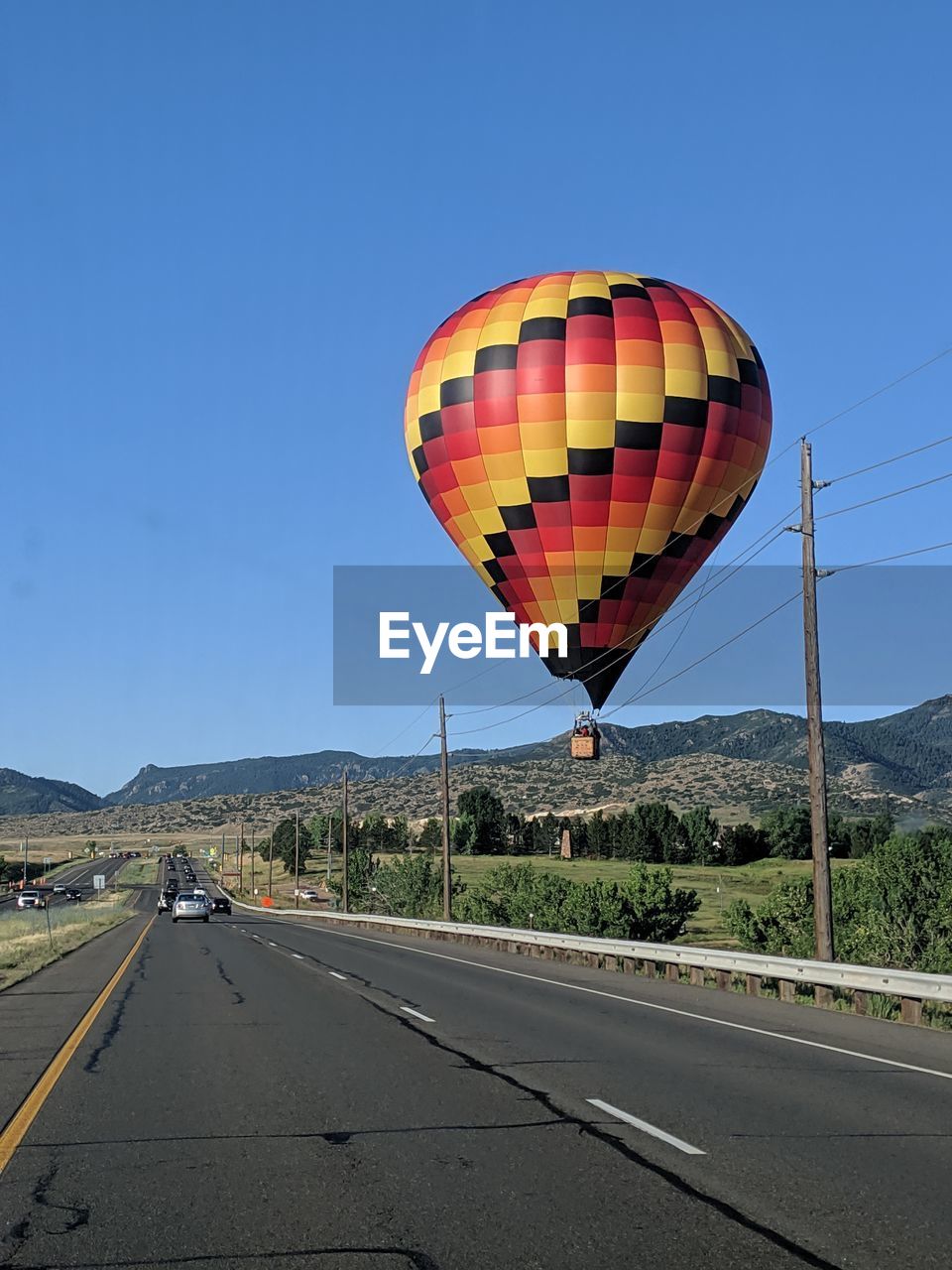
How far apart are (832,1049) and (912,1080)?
263 cm

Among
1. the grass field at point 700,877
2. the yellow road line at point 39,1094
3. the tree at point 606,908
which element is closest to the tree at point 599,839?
the grass field at point 700,877

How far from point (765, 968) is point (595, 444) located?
15.2m

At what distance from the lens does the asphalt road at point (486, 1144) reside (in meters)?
7.03

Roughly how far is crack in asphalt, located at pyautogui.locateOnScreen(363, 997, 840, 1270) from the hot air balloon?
20.9 metres

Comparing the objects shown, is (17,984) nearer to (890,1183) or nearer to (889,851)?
(890,1183)

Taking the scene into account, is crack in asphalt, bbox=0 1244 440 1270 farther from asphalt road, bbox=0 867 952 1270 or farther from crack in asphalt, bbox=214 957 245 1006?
crack in asphalt, bbox=214 957 245 1006

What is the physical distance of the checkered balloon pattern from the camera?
34438 mm

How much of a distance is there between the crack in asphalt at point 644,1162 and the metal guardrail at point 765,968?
694cm

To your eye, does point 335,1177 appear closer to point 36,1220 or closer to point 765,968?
point 36,1220

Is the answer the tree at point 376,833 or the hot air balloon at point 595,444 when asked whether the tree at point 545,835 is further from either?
the hot air balloon at point 595,444

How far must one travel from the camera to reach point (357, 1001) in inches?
858


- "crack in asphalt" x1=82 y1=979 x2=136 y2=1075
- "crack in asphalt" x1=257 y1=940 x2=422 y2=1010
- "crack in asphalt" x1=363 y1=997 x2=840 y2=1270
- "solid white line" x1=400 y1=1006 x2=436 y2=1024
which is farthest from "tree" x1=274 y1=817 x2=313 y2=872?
"crack in asphalt" x1=363 y1=997 x2=840 y2=1270

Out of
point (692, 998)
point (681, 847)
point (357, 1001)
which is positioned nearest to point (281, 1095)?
point (357, 1001)

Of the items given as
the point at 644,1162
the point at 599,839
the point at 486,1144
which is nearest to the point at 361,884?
the point at 599,839
